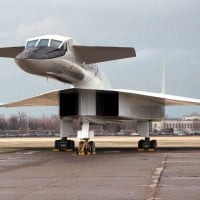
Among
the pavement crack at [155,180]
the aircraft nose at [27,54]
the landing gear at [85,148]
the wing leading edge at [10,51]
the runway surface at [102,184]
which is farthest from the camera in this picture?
the landing gear at [85,148]

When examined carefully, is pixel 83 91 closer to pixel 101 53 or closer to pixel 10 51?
pixel 101 53

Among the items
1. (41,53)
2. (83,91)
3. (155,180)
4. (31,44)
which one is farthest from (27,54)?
(155,180)

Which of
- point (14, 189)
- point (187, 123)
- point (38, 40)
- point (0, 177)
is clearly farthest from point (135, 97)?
point (187, 123)

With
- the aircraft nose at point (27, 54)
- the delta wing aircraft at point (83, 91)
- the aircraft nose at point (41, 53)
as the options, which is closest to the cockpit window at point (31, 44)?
the delta wing aircraft at point (83, 91)

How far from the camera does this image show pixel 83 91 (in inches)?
840

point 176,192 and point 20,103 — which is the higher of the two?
point 20,103

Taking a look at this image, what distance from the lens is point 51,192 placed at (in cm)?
861

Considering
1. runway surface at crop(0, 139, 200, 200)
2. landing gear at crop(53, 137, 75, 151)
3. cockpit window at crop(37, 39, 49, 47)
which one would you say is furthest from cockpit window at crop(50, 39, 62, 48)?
landing gear at crop(53, 137, 75, 151)

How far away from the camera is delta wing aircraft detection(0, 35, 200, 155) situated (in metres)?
17.6

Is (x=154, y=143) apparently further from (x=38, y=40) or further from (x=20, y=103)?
(x=38, y=40)

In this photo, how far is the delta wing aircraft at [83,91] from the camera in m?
17.6

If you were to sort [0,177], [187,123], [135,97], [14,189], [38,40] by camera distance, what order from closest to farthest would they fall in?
[14,189]
[0,177]
[38,40]
[135,97]
[187,123]

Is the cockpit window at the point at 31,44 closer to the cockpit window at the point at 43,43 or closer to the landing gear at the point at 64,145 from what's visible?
the cockpit window at the point at 43,43

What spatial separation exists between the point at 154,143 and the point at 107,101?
4714 mm
